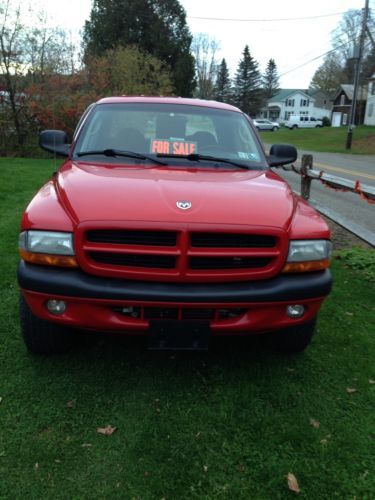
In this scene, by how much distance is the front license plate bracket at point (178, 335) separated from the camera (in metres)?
2.70

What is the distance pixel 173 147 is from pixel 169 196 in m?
1.08

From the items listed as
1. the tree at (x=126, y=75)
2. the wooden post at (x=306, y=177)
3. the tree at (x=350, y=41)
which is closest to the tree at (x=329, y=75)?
the tree at (x=350, y=41)

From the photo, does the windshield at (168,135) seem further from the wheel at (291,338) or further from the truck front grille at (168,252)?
the wheel at (291,338)

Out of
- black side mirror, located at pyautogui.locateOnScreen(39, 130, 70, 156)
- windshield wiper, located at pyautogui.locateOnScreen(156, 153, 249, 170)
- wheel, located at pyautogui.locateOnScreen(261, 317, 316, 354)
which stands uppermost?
black side mirror, located at pyautogui.locateOnScreen(39, 130, 70, 156)

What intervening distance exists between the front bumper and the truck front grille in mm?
62

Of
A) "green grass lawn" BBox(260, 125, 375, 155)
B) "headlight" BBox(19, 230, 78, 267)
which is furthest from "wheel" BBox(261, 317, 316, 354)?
"green grass lawn" BBox(260, 125, 375, 155)

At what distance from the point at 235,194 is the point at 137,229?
2.38ft

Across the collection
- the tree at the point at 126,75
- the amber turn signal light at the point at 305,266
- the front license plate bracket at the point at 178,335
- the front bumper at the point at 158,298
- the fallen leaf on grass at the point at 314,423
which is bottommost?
the fallen leaf on grass at the point at 314,423

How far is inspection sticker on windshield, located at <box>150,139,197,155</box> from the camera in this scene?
149 inches

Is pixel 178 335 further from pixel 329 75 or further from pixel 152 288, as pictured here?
pixel 329 75

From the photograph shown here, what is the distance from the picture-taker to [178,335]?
8.92 feet

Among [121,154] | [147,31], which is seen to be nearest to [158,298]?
[121,154]

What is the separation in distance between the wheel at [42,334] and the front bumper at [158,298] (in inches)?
11.3

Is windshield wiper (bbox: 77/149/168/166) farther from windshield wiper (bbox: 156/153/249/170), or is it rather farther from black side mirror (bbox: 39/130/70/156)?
black side mirror (bbox: 39/130/70/156)
